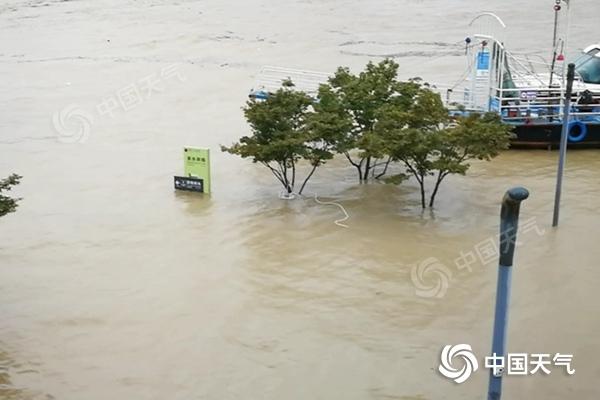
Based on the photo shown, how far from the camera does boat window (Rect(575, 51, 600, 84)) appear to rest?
53.8 feet

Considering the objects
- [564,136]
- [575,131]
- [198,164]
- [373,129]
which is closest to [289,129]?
[373,129]

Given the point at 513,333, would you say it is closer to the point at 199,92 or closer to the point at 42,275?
the point at 42,275

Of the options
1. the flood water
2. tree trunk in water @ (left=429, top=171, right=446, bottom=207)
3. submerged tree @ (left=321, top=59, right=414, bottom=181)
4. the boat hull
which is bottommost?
the flood water

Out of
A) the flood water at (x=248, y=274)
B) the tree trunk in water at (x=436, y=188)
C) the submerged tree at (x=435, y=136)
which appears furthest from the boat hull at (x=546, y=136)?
the tree trunk in water at (x=436, y=188)

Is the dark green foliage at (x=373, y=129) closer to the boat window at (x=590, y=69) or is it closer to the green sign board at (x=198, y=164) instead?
the green sign board at (x=198, y=164)

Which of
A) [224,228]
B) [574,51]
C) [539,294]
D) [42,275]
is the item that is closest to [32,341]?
[42,275]

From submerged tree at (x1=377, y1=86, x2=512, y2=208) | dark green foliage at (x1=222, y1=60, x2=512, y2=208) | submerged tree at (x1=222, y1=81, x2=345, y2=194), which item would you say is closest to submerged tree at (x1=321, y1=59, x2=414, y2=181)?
dark green foliage at (x1=222, y1=60, x2=512, y2=208)

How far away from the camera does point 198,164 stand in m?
12.8

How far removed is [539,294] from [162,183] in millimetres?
6894

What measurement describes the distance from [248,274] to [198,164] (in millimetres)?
3446

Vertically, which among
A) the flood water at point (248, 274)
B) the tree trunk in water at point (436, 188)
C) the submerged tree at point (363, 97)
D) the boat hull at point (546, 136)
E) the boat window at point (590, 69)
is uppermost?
the boat window at point (590, 69)

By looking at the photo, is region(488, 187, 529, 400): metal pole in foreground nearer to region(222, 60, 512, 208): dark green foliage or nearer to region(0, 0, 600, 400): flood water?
region(0, 0, 600, 400): flood water

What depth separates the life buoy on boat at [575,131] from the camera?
14.9 metres

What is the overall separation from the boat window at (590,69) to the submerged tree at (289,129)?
679 centimetres
